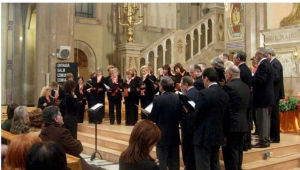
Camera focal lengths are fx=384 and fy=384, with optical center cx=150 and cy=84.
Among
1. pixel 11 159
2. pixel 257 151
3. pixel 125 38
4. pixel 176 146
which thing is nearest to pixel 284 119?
pixel 257 151

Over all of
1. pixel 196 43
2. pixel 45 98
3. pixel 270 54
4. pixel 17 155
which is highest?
pixel 196 43

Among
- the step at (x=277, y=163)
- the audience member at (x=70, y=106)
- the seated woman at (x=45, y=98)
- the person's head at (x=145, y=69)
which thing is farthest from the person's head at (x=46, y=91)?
the step at (x=277, y=163)

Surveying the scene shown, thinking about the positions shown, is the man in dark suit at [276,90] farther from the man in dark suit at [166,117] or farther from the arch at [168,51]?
the arch at [168,51]

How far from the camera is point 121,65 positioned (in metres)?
14.4

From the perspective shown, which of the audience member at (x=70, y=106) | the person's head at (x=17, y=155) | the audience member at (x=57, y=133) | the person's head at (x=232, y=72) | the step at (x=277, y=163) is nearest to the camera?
the person's head at (x=17, y=155)

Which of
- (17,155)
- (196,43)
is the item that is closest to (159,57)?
(196,43)

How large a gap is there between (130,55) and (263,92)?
868 cm

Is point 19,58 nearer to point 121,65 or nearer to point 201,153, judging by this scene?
point 121,65

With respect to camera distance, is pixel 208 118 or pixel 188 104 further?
pixel 188 104

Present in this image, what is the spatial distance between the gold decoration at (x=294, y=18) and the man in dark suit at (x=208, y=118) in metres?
7.11

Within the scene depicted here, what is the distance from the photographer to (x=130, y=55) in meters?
14.0

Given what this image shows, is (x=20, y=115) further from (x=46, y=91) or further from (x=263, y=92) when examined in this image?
(x=46, y=91)

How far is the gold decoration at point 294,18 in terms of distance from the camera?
10555mm

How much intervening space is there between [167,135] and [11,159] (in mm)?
2506
